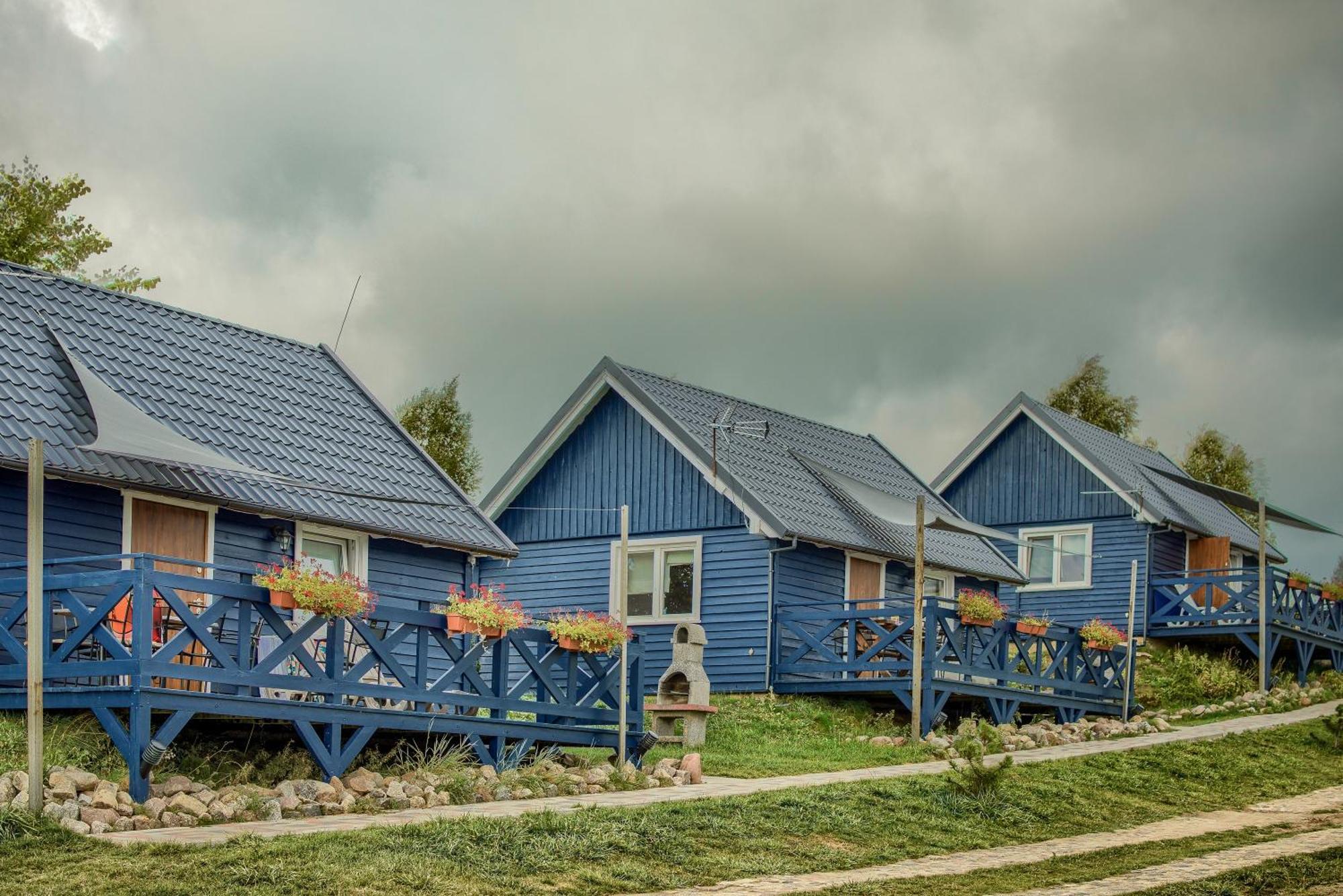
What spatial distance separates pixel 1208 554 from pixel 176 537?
2587cm

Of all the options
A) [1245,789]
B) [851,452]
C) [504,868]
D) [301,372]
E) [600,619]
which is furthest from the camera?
[851,452]

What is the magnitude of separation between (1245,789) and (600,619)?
26.2 feet

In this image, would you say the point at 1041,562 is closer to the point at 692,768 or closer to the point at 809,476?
the point at 809,476

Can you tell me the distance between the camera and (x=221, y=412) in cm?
1969

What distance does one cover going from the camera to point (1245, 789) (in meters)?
19.2

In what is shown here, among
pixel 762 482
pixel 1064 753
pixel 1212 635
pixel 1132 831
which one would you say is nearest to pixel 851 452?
pixel 762 482

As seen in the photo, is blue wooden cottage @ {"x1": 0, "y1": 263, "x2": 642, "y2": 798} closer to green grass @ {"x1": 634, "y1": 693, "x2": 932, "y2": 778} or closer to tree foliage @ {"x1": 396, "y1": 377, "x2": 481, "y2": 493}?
green grass @ {"x1": 634, "y1": 693, "x2": 932, "y2": 778}

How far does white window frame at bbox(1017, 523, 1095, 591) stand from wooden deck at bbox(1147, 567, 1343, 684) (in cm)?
159

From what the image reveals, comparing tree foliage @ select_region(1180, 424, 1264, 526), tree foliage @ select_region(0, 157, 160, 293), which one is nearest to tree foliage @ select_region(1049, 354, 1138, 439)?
tree foliage @ select_region(1180, 424, 1264, 526)

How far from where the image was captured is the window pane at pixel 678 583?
26.8 meters

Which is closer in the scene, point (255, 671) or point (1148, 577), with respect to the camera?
point (255, 671)

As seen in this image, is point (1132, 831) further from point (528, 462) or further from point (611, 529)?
point (528, 462)

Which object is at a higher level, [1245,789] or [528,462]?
[528,462]

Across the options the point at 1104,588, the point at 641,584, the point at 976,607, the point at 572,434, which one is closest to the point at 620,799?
the point at 976,607
